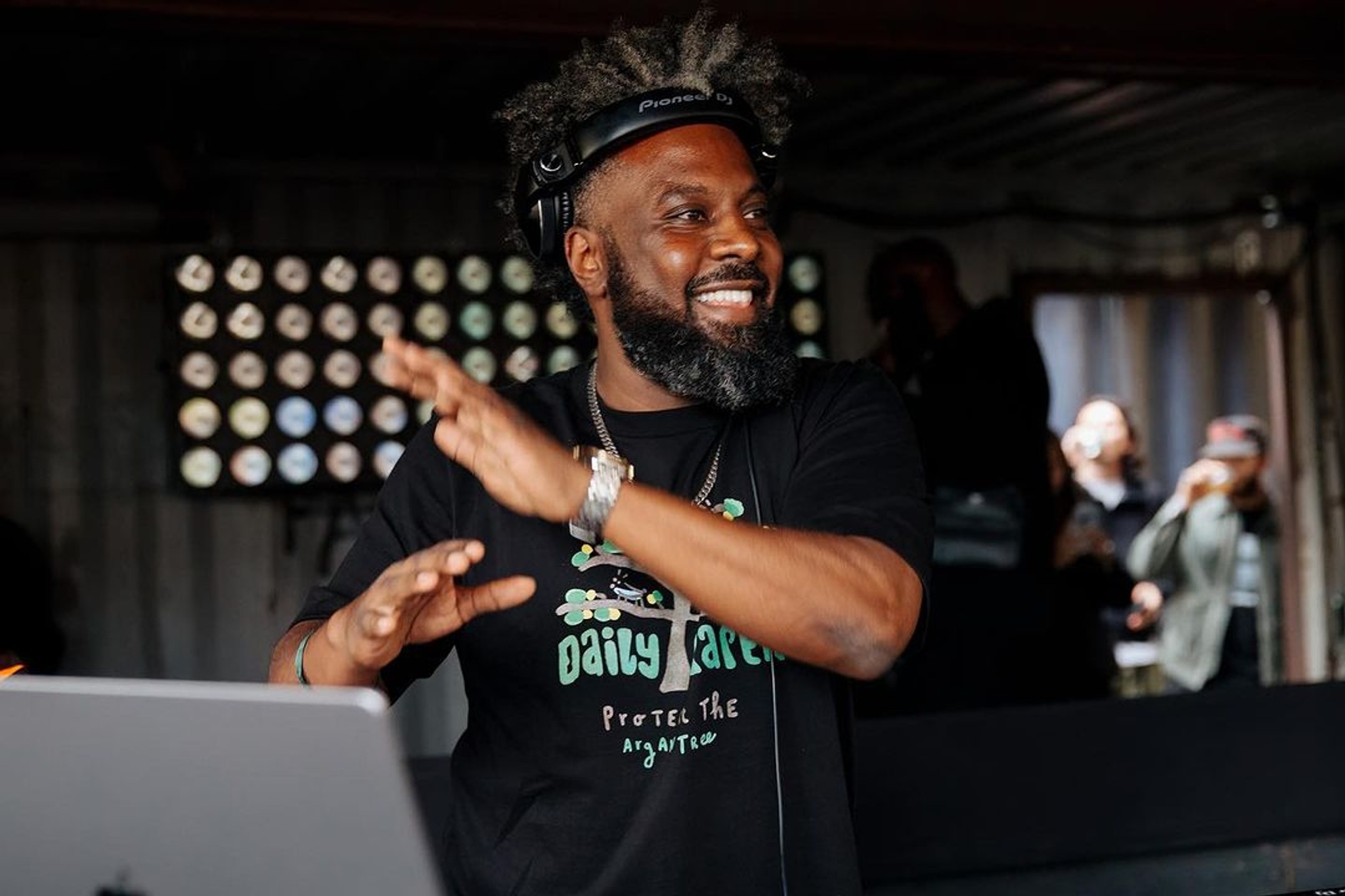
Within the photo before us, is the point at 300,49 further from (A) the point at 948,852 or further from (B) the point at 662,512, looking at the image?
(B) the point at 662,512

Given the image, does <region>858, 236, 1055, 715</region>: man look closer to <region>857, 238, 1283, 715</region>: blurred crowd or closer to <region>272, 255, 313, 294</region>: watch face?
<region>857, 238, 1283, 715</region>: blurred crowd

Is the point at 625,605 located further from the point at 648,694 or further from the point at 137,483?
the point at 137,483

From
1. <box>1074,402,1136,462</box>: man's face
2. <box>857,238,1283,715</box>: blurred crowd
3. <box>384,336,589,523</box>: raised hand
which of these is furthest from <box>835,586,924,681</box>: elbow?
<box>1074,402,1136,462</box>: man's face

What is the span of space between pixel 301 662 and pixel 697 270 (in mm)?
643

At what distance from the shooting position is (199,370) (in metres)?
5.80

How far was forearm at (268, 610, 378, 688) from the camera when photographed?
1.55 m

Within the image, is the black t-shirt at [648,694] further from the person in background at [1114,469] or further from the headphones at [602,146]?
the person in background at [1114,469]

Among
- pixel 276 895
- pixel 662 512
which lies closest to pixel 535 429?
pixel 662 512

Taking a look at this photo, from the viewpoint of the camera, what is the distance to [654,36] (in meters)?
2.02

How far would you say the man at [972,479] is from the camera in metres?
5.36

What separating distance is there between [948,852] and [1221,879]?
849 mm

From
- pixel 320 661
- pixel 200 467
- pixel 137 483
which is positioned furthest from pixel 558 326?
pixel 320 661

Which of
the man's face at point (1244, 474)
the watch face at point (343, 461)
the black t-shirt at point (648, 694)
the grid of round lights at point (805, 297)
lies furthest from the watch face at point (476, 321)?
the black t-shirt at point (648, 694)

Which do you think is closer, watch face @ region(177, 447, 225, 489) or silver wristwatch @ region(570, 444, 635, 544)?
silver wristwatch @ region(570, 444, 635, 544)
